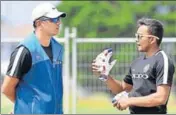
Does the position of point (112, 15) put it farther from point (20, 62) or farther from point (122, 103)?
point (20, 62)

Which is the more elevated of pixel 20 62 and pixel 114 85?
pixel 20 62

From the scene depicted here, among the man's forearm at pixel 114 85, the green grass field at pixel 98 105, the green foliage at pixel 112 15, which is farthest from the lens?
the green foliage at pixel 112 15


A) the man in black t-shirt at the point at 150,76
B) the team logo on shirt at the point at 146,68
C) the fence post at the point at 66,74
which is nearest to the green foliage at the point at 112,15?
the fence post at the point at 66,74

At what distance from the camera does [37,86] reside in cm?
480

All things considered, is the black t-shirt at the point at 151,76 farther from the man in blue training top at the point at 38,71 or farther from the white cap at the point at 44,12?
the white cap at the point at 44,12

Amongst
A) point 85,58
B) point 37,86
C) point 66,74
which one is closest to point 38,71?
point 37,86

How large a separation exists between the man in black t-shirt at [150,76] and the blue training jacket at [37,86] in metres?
0.53

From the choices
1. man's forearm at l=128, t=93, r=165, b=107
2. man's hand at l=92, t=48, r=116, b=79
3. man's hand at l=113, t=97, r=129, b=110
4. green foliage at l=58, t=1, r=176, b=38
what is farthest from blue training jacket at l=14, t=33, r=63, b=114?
green foliage at l=58, t=1, r=176, b=38

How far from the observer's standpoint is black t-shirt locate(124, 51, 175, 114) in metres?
4.69

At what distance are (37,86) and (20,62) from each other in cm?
24

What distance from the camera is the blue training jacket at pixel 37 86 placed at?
4785 mm

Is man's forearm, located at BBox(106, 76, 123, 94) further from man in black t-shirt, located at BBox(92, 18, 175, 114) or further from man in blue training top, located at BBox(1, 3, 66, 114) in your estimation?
man in blue training top, located at BBox(1, 3, 66, 114)

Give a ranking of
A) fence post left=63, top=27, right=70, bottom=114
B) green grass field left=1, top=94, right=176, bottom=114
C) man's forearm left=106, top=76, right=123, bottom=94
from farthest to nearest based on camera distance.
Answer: green grass field left=1, top=94, right=176, bottom=114
fence post left=63, top=27, right=70, bottom=114
man's forearm left=106, top=76, right=123, bottom=94

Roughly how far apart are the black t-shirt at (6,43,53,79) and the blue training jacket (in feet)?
0.11
